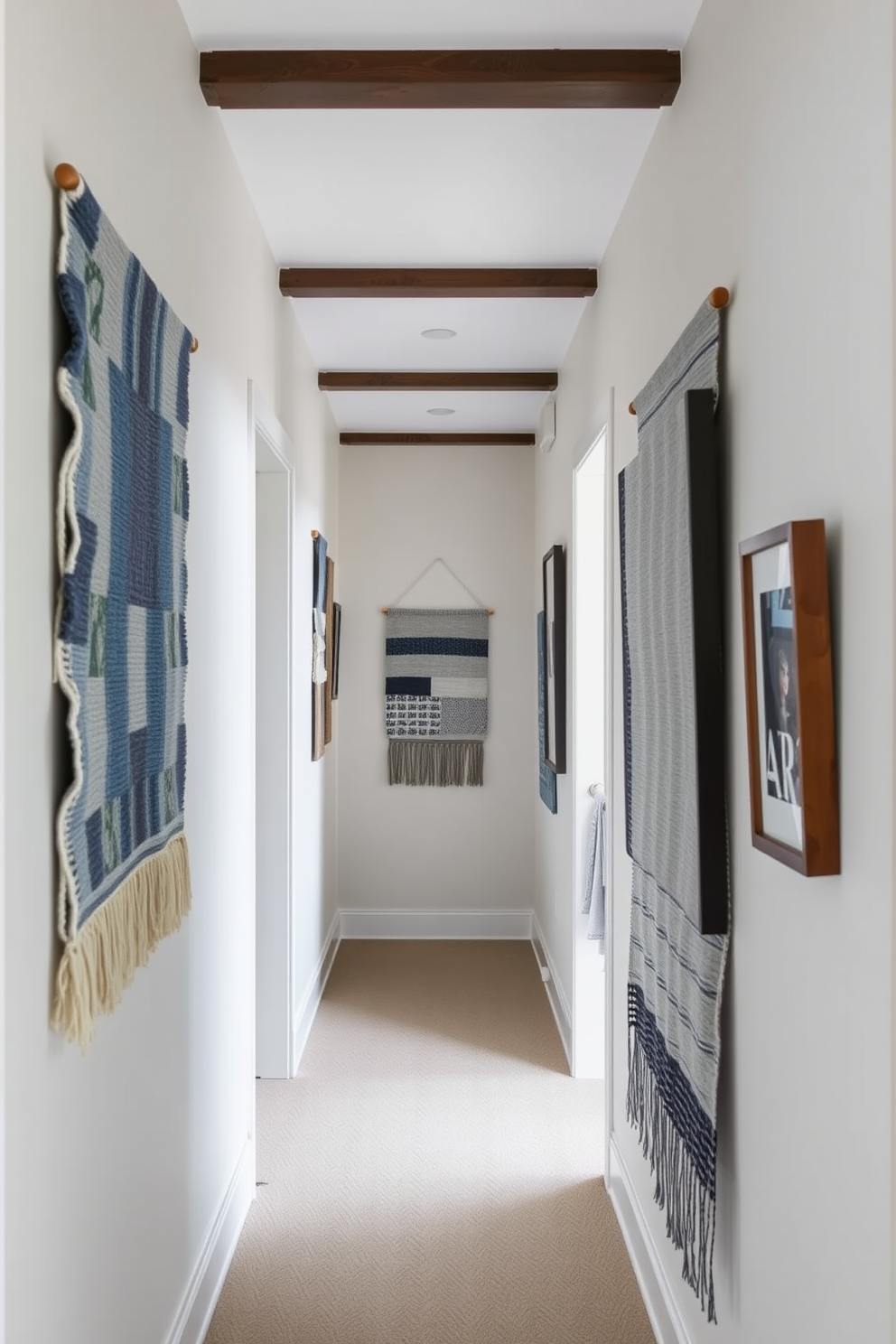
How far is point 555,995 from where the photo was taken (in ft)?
13.5

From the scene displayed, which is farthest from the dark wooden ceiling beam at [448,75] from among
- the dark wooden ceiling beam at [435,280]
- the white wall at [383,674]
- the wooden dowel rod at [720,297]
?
the white wall at [383,674]

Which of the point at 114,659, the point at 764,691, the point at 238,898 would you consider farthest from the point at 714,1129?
the point at 238,898

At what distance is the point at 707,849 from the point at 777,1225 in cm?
52

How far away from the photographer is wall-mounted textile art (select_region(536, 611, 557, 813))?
4.16 meters

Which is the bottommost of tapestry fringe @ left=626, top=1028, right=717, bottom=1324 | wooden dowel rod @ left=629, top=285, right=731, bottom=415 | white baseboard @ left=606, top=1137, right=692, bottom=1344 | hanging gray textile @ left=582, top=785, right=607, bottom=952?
white baseboard @ left=606, top=1137, right=692, bottom=1344

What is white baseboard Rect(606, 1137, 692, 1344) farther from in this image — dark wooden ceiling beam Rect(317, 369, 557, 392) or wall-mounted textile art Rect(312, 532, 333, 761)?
dark wooden ceiling beam Rect(317, 369, 557, 392)

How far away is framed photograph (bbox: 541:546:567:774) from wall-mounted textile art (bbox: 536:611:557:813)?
0.13 meters

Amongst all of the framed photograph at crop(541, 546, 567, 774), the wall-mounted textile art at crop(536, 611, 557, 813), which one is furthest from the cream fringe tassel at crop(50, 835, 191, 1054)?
the wall-mounted textile art at crop(536, 611, 557, 813)

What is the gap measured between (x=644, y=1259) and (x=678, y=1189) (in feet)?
1.99

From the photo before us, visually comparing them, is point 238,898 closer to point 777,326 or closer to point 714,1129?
point 714,1129

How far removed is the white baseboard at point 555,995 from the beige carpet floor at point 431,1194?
0.16ft

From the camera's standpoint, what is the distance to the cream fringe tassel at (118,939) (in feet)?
4.10

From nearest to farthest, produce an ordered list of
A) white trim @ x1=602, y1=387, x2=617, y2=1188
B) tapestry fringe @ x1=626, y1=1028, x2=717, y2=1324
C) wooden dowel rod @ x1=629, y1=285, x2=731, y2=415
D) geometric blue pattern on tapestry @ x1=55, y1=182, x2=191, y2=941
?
geometric blue pattern on tapestry @ x1=55, y1=182, x2=191, y2=941, wooden dowel rod @ x1=629, y1=285, x2=731, y2=415, tapestry fringe @ x1=626, y1=1028, x2=717, y2=1324, white trim @ x1=602, y1=387, x2=617, y2=1188

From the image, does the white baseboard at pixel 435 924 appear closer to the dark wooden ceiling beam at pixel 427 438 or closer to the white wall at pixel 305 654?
the white wall at pixel 305 654
